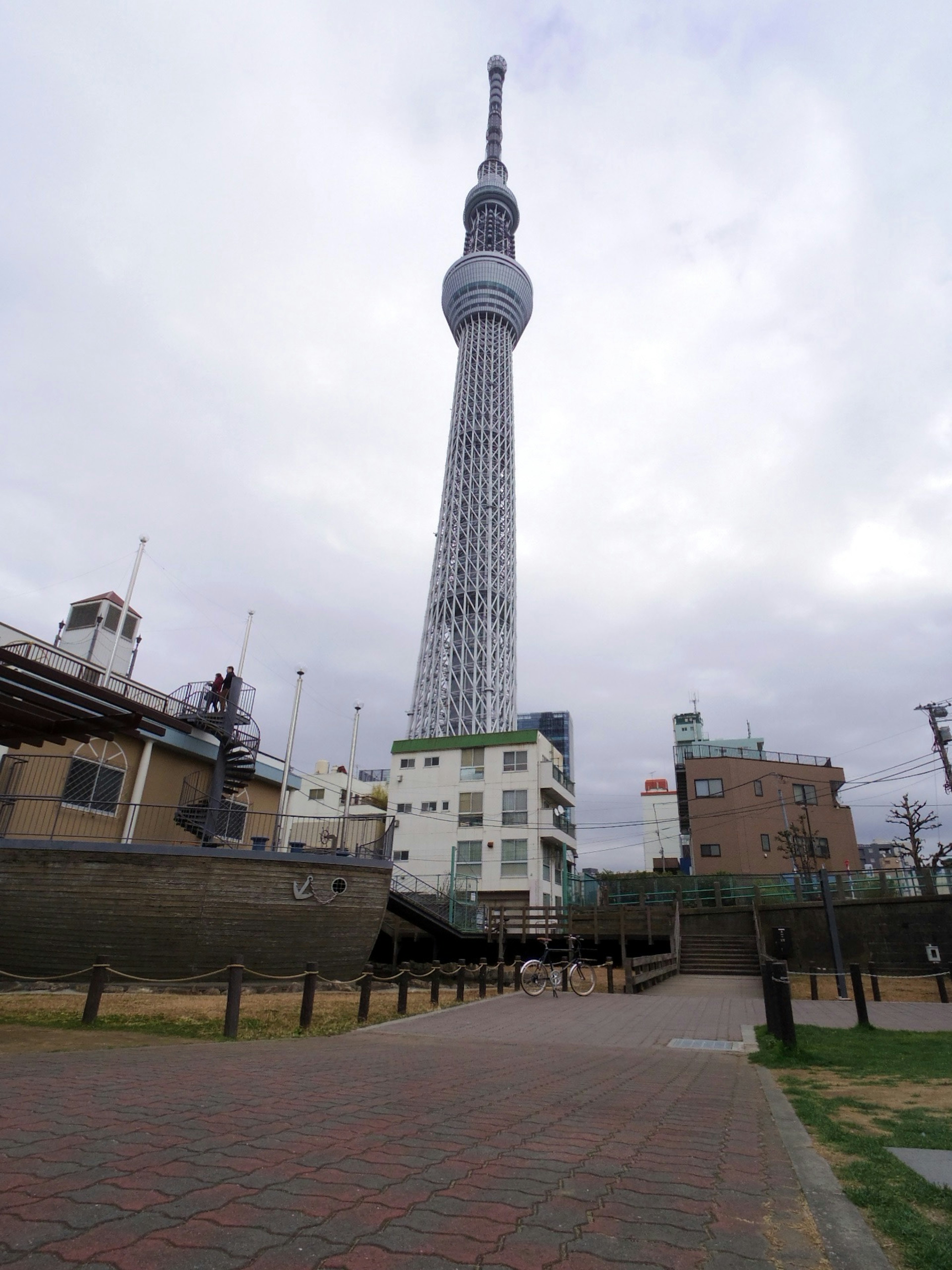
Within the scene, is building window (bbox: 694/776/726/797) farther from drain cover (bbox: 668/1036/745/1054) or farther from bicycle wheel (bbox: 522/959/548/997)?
drain cover (bbox: 668/1036/745/1054)

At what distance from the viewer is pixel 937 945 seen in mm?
22031

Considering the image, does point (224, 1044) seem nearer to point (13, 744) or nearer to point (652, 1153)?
point (652, 1153)

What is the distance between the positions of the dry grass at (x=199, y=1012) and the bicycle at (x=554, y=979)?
2.34m

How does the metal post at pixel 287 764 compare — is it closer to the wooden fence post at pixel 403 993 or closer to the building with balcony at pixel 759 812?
the wooden fence post at pixel 403 993

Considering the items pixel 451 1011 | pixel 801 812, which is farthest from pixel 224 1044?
pixel 801 812

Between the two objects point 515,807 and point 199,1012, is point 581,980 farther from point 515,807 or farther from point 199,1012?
point 515,807

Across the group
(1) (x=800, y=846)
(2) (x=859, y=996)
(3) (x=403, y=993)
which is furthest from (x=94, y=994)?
(1) (x=800, y=846)

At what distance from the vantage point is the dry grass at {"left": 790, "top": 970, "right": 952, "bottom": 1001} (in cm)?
1811

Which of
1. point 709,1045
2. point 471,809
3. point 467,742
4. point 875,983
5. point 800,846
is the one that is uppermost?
point 467,742

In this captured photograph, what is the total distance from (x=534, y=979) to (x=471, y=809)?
86.1 ft

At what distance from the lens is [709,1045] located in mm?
10117

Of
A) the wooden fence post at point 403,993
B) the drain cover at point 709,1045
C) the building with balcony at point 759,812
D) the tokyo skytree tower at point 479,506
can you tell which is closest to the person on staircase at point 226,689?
the wooden fence post at point 403,993

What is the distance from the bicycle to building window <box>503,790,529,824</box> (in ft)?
72.3

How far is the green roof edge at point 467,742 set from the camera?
44719mm
